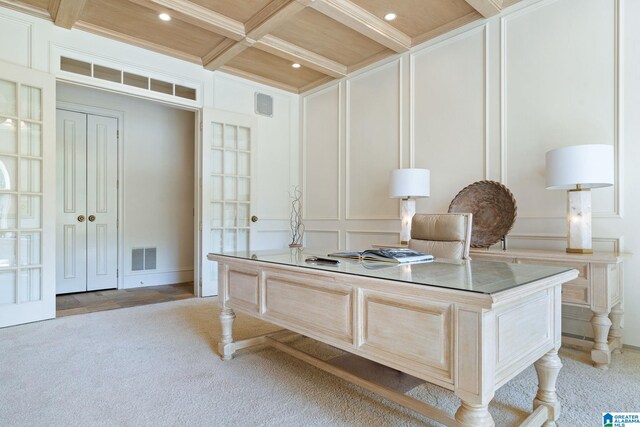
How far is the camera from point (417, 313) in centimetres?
131

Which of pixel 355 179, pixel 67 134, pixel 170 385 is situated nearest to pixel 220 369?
pixel 170 385

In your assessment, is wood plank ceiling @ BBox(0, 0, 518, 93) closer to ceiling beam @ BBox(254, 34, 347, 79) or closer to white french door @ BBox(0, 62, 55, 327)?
ceiling beam @ BBox(254, 34, 347, 79)

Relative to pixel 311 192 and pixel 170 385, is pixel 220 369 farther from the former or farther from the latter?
pixel 311 192

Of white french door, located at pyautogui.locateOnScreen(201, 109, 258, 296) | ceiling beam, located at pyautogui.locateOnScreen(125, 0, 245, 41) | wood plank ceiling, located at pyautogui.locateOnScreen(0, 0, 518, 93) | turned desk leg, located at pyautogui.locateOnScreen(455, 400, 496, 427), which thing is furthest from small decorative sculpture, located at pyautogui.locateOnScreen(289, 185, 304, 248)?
turned desk leg, located at pyautogui.locateOnScreen(455, 400, 496, 427)

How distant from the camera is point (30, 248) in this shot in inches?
133

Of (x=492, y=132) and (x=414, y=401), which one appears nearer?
(x=414, y=401)

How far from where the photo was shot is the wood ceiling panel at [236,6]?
126 inches

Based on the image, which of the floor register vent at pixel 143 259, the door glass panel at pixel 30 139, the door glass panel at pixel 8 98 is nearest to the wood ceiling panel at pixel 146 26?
the door glass panel at pixel 8 98

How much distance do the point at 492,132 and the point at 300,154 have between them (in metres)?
2.79

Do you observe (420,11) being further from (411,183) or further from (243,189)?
(243,189)

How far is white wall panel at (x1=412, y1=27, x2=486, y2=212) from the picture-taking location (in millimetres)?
3445

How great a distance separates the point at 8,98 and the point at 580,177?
4641mm

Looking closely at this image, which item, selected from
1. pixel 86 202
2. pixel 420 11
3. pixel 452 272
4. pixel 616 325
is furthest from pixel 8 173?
pixel 616 325

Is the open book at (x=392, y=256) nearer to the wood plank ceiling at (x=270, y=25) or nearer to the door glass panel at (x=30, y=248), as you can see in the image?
the wood plank ceiling at (x=270, y=25)
